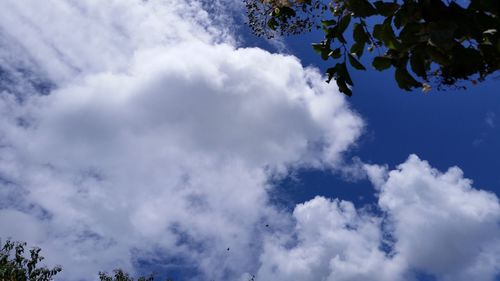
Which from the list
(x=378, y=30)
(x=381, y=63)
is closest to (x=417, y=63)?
(x=381, y=63)

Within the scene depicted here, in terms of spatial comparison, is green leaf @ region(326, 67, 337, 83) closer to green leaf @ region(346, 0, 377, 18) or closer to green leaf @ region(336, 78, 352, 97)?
green leaf @ region(336, 78, 352, 97)

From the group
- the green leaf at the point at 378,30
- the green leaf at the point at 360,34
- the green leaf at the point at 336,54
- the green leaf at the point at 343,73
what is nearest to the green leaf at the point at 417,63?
the green leaf at the point at 378,30

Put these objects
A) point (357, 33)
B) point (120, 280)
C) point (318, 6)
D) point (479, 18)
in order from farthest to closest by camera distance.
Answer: point (120, 280) < point (318, 6) < point (357, 33) < point (479, 18)

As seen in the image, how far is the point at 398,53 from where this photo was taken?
127 inches

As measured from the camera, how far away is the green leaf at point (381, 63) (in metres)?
3.23

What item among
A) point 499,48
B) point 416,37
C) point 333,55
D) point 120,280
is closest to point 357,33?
point 333,55

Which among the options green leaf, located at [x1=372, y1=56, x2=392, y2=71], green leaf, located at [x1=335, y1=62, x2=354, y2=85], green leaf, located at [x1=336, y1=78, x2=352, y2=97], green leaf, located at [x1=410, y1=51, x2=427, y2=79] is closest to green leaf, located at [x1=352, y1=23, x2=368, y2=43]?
green leaf, located at [x1=335, y1=62, x2=354, y2=85]

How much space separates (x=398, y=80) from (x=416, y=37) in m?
0.34

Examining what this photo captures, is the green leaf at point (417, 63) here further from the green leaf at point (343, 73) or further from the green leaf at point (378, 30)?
the green leaf at point (343, 73)

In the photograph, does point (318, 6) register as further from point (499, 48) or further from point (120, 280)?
point (120, 280)

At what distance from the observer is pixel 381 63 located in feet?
10.6

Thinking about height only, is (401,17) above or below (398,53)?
above

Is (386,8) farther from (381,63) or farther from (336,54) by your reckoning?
(336,54)

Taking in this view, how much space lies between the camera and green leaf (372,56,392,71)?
3.23m
